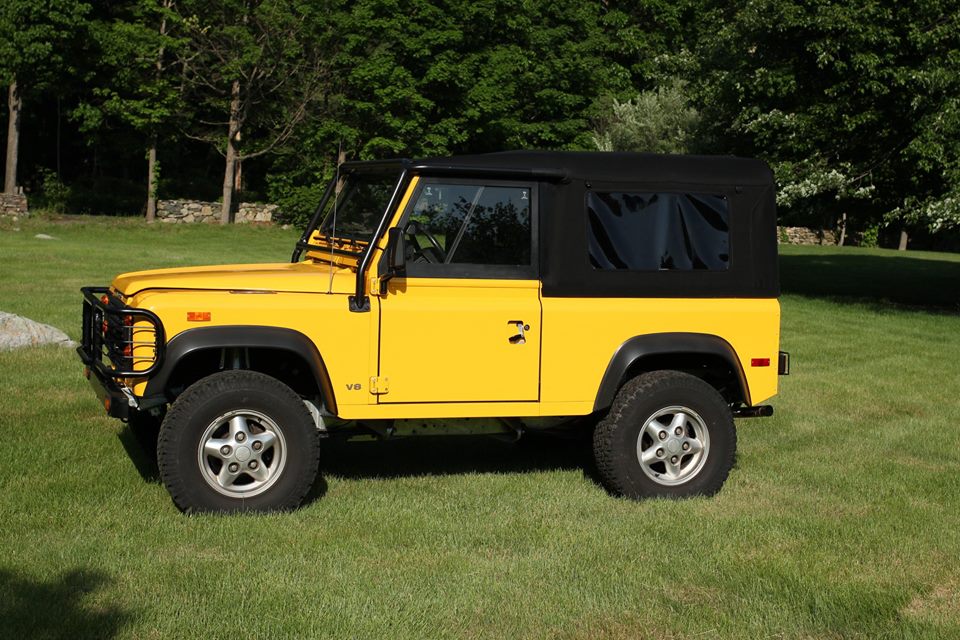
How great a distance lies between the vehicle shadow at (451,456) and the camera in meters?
8.62

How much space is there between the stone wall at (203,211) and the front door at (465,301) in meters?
35.6

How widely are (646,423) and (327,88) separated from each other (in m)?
37.1

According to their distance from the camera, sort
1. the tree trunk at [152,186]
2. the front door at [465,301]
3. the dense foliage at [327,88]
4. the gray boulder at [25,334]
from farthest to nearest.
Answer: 1. the tree trunk at [152,186]
2. the dense foliage at [327,88]
3. the gray boulder at [25,334]
4. the front door at [465,301]

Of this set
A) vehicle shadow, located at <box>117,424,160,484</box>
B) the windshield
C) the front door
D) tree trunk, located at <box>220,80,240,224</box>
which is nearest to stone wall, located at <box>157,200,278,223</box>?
tree trunk, located at <box>220,80,240,224</box>

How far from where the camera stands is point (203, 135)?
4381 cm

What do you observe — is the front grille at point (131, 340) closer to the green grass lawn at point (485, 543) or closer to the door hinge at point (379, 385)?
the green grass lawn at point (485, 543)

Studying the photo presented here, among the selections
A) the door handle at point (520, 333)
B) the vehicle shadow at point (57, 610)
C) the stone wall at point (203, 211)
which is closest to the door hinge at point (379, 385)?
the door handle at point (520, 333)

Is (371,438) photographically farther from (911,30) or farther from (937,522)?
(911,30)

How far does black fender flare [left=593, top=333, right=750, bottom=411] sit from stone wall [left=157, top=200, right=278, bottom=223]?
1412 inches

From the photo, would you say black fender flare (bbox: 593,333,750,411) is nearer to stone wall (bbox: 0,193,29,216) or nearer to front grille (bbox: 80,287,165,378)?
front grille (bbox: 80,287,165,378)

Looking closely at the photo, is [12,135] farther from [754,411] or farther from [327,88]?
[754,411]

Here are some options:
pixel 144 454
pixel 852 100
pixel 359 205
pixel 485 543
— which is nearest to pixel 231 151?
pixel 852 100

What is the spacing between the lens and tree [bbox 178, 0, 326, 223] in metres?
41.3

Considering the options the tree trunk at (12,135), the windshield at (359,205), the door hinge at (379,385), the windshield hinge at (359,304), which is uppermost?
the tree trunk at (12,135)
